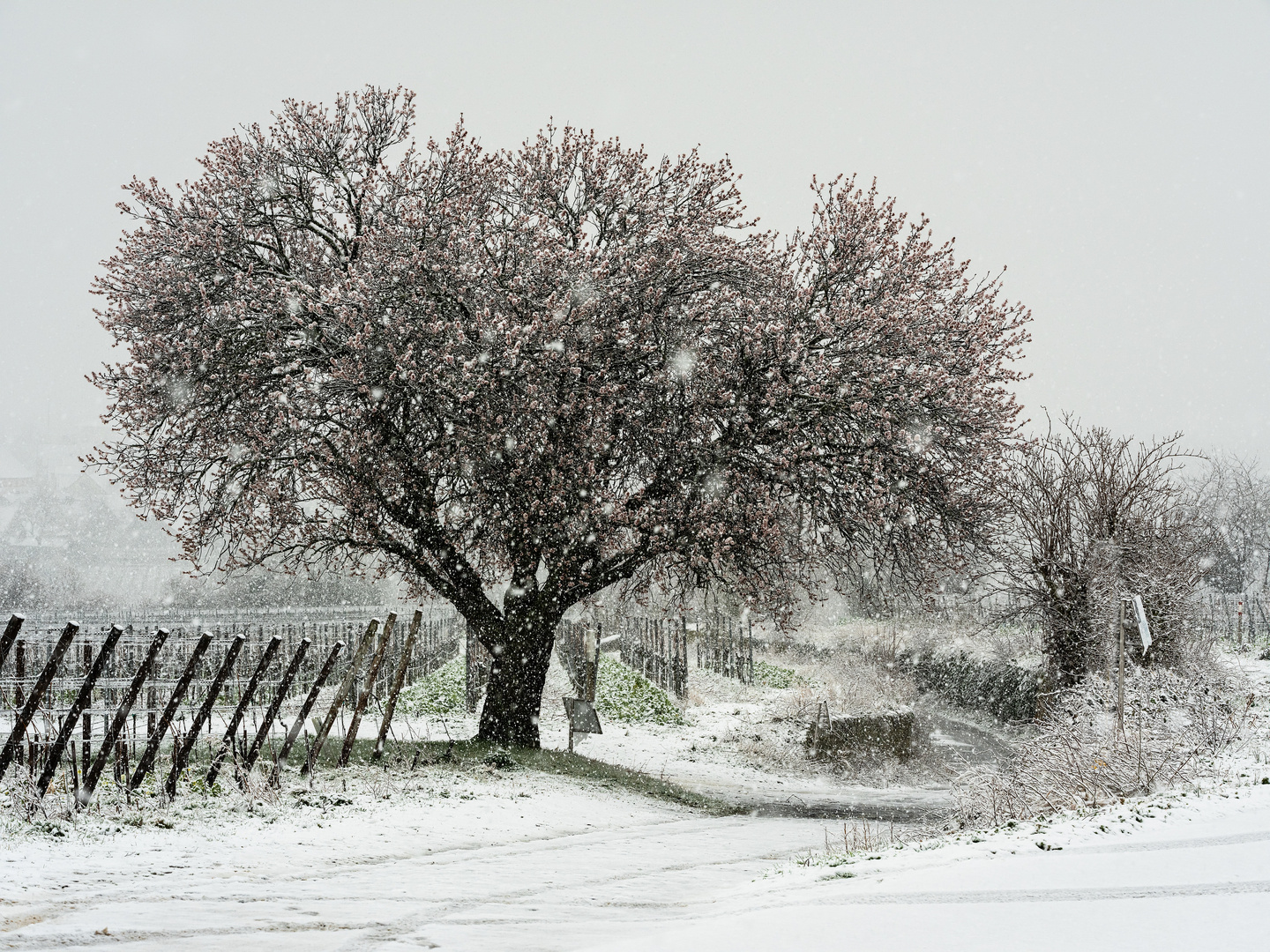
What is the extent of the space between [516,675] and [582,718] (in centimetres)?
142

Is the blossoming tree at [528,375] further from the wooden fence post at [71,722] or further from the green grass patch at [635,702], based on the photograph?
the green grass patch at [635,702]

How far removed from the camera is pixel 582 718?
14.4 meters

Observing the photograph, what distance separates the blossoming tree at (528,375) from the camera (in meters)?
11.6

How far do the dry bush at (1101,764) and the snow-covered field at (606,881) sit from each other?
17.0 inches

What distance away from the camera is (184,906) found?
5832 mm

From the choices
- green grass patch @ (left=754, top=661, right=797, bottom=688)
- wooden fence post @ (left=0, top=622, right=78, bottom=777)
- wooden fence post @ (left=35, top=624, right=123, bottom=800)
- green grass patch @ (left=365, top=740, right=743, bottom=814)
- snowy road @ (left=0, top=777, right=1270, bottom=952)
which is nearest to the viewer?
snowy road @ (left=0, top=777, right=1270, bottom=952)

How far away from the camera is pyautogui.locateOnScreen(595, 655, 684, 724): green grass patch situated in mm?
19844

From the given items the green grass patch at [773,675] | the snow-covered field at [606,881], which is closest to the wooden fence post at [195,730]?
the snow-covered field at [606,881]

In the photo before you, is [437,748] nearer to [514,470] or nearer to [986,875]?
[514,470]

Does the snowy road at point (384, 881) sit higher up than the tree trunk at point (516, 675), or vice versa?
the tree trunk at point (516, 675)

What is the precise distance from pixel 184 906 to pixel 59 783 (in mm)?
3944

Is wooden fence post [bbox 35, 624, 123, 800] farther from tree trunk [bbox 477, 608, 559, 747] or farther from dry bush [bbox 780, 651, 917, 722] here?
dry bush [bbox 780, 651, 917, 722]

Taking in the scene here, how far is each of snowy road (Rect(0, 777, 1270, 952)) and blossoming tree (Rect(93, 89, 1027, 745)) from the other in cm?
470

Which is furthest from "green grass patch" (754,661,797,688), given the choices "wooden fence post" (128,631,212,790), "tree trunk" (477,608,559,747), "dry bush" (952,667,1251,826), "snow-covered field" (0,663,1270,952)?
"wooden fence post" (128,631,212,790)
